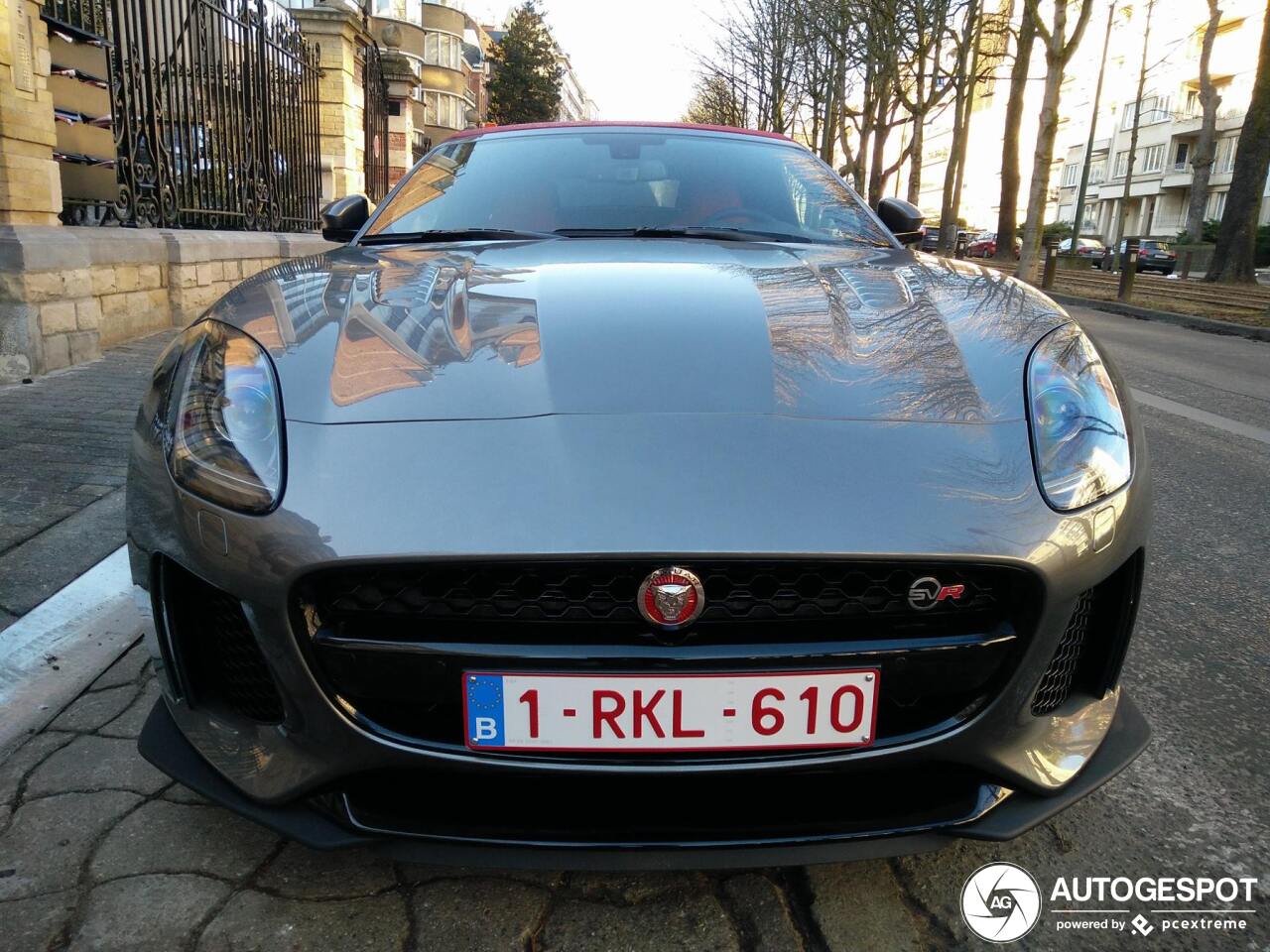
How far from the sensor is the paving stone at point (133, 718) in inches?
78.9

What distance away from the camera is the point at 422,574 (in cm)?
131

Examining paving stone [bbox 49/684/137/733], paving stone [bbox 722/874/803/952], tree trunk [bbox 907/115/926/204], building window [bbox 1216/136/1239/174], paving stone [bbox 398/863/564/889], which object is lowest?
paving stone [bbox 49/684/137/733]

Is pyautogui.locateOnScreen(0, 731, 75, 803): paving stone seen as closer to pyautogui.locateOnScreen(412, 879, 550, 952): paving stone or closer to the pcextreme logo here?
pyautogui.locateOnScreen(412, 879, 550, 952): paving stone

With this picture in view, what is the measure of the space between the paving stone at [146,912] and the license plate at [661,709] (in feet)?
1.83

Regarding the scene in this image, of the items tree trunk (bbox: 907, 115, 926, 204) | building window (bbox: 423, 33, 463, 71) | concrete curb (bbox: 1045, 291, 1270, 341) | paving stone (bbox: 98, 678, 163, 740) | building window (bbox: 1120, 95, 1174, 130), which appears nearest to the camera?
paving stone (bbox: 98, 678, 163, 740)

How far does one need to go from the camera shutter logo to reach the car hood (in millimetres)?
734

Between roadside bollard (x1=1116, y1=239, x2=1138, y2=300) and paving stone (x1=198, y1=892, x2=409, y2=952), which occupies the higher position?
roadside bollard (x1=1116, y1=239, x2=1138, y2=300)

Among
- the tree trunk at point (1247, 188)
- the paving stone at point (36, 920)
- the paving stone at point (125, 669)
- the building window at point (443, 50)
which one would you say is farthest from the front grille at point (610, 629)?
the building window at point (443, 50)

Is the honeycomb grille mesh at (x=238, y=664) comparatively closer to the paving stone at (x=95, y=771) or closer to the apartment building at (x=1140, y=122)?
the paving stone at (x=95, y=771)

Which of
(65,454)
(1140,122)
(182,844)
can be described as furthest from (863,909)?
(1140,122)

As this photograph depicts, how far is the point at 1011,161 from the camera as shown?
2834 centimetres

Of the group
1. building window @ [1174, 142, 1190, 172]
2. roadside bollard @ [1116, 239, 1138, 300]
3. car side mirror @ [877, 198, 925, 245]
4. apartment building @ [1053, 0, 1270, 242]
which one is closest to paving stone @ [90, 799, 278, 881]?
car side mirror @ [877, 198, 925, 245]

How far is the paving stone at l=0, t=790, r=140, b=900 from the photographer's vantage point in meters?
1.54

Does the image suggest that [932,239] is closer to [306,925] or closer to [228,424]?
[228,424]
